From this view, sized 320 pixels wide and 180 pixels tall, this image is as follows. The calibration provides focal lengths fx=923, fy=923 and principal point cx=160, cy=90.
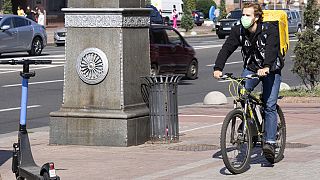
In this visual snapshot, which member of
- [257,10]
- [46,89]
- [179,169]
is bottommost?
[46,89]

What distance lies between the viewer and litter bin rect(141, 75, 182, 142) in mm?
12555

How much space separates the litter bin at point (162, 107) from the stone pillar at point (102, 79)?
12 cm

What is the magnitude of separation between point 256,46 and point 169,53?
14314 millimetres

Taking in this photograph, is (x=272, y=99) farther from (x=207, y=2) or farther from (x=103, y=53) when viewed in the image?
(x=207, y=2)

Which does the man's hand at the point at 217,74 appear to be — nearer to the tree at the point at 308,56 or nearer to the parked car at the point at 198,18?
the tree at the point at 308,56

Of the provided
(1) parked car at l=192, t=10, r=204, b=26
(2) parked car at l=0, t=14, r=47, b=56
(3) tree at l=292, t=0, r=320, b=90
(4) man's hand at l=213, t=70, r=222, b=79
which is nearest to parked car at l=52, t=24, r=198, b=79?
(3) tree at l=292, t=0, r=320, b=90

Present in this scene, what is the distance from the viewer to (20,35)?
33.8m

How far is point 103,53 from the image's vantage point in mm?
12297

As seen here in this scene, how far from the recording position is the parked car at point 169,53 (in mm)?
24141

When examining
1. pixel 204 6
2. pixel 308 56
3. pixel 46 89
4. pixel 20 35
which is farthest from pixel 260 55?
pixel 204 6

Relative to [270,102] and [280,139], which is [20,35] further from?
[270,102]

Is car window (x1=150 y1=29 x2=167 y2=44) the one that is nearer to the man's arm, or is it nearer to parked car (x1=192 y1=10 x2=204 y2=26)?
the man's arm

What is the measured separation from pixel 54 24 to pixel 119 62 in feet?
162

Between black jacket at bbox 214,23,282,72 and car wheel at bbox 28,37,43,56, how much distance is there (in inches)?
978
